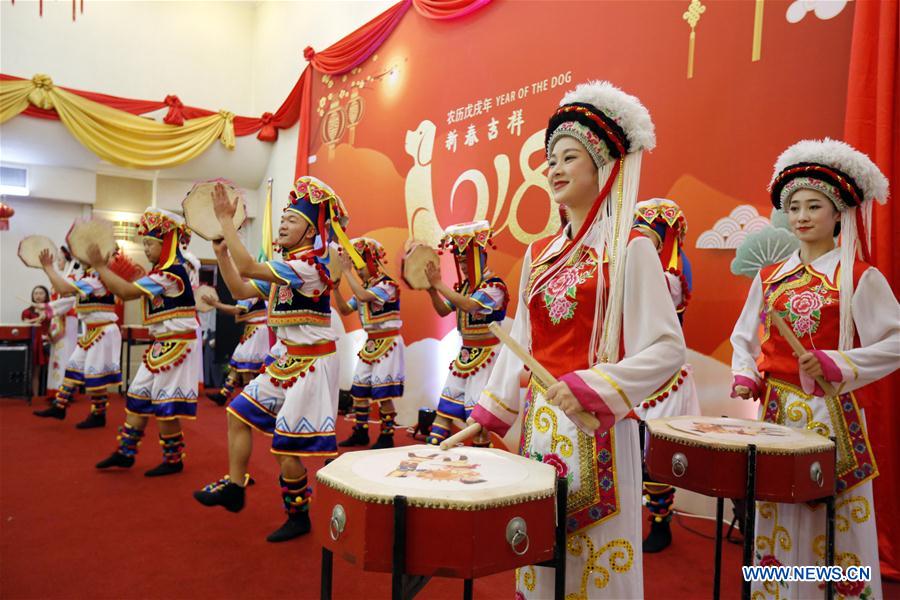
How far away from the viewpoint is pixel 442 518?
3.56ft

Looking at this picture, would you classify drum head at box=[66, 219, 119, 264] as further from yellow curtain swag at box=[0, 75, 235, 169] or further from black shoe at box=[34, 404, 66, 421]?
yellow curtain swag at box=[0, 75, 235, 169]

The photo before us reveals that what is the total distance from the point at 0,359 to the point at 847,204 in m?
8.40

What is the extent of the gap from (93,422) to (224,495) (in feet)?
12.2

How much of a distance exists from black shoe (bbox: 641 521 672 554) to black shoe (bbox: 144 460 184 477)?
10.4ft

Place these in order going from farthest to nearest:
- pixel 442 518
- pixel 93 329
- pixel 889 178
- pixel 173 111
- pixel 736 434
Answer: pixel 173 111, pixel 93 329, pixel 889 178, pixel 736 434, pixel 442 518

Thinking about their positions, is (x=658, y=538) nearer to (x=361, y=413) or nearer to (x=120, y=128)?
(x=361, y=413)

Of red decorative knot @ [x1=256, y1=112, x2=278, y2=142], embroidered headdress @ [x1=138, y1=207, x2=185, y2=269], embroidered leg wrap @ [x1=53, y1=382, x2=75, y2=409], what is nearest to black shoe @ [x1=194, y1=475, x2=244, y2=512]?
embroidered headdress @ [x1=138, y1=207, x2=185, y2=269]

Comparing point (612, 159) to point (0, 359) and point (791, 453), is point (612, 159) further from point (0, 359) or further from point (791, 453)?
point (0, 359)

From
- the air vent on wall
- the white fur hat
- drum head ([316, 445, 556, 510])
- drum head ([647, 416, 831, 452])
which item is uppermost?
the air vent on wall

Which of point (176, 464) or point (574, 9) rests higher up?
point (574, 9)

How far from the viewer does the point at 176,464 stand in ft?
14.3

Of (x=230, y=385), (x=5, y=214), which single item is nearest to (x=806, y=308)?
(x=230, y=385)

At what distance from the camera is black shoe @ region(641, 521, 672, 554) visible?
10.3 ft

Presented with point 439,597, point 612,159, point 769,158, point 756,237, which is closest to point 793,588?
point 439,597
